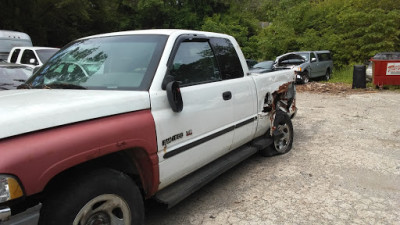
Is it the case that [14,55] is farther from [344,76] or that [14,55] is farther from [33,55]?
[344,76]

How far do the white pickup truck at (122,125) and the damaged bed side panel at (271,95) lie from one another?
99 mm

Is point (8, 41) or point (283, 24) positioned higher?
point (283, 24)

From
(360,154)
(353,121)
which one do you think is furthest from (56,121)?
(353,121)

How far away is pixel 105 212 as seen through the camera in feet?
7.65

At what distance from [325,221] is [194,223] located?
1290 millimetres

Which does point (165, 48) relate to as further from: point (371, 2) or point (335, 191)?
point (371, 2)

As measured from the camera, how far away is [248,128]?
430cm

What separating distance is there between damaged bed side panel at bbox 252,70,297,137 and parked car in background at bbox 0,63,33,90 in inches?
174

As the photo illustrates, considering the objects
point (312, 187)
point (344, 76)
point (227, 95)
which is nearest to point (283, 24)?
point (344, 76)

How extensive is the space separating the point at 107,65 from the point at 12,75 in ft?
14.6

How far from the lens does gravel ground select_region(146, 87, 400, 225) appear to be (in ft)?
11.1

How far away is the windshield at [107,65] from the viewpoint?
9.59ft

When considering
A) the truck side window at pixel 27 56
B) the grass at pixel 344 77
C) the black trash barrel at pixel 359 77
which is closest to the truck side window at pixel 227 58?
the truck side window at pixel 27 56

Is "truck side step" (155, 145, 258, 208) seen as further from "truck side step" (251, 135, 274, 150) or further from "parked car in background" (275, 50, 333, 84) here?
"parked car in background" (275, 50, 333, 84)
